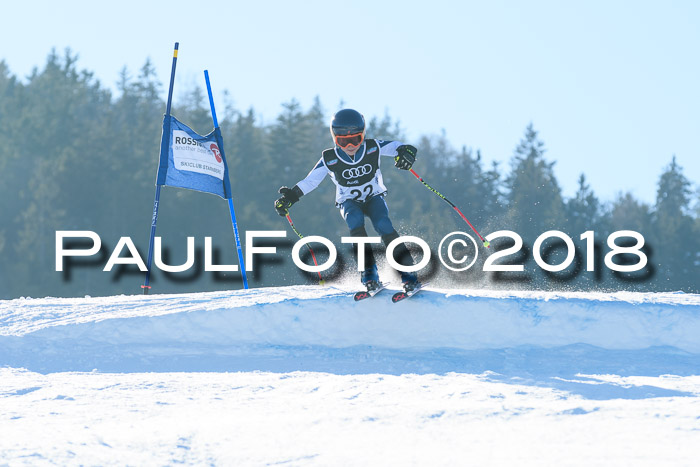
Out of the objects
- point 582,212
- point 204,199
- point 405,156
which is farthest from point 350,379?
point 582,212

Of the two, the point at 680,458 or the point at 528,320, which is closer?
the point at 680,458

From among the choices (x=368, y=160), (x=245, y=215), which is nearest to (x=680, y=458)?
(x=368, y=160)

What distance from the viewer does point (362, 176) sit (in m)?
7.01

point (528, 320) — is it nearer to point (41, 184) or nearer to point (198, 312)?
point (198, 312)

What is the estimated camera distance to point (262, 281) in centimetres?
3994

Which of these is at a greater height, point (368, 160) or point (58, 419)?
point (368, 160)

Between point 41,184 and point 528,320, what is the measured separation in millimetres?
39782

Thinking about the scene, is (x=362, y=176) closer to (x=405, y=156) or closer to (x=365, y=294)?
(x=405, y=156)

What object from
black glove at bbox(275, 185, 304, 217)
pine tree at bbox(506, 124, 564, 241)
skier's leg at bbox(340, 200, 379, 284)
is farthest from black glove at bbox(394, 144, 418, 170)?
pine tree at bbox(506, 124, 564, 241)

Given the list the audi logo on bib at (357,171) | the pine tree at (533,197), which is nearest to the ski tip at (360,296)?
the audi logo on bib at (357,171)

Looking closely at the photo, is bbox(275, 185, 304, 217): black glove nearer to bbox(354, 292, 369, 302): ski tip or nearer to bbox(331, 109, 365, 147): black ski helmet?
bbox(331, 109, 365, 147): black ski helmet

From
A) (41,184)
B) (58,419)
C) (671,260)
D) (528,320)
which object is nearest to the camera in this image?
(58,419)

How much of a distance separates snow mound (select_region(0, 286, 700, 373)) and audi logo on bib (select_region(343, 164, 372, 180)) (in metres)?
0.95

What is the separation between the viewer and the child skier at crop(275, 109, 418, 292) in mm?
6836
